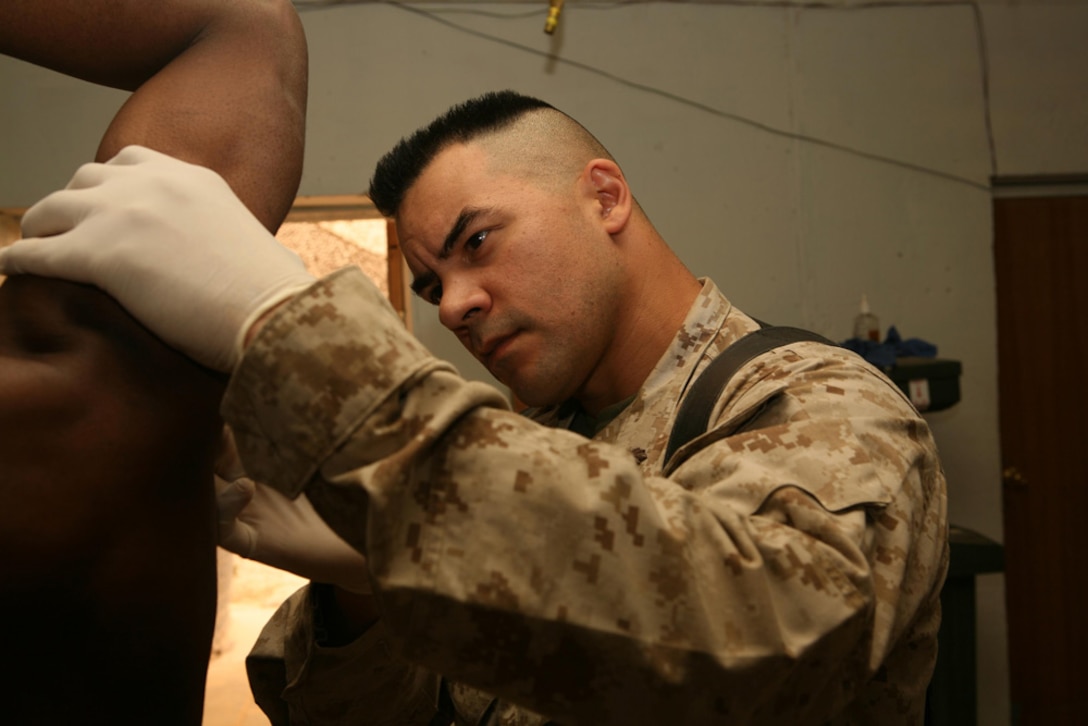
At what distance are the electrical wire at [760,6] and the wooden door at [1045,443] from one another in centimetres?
35

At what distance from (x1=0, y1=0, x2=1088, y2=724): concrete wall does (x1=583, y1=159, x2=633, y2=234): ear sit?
1.36 meters

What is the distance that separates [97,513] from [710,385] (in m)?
0.65

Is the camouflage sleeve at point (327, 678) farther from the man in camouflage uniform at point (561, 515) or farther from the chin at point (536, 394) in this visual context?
the man in camouflage uniform at point (561, 515)

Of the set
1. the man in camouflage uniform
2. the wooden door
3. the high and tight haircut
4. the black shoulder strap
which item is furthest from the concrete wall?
the man in camouflage uniform

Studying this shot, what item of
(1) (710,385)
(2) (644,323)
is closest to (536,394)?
(2) (644,323)

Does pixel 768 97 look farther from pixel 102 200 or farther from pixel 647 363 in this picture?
pixel 102 200

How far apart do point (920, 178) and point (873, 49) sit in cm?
48

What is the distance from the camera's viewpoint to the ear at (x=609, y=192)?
1248 millimetres

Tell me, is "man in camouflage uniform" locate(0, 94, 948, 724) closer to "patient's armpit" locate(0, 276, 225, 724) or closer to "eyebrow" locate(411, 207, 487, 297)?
"patient's armpit" locate(0, 276, 225, 724)

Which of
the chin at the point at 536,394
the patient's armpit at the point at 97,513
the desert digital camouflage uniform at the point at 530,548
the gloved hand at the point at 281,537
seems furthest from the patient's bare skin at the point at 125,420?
the chin at the point at 536,394

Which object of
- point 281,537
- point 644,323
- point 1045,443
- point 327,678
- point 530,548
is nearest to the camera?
point 530,548

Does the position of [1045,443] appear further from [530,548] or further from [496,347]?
A: [530,548]

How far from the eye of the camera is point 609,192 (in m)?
1.27

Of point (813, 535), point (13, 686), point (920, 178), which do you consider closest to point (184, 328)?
point (13, 686)
